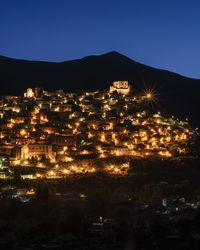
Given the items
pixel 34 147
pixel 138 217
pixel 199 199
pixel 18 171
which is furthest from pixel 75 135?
pixel 138 217

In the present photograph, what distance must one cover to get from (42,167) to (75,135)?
8662mm

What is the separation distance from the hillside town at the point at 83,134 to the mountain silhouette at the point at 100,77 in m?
32.8

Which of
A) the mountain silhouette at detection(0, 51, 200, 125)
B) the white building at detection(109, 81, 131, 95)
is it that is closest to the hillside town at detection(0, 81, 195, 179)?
the white building at detection(109, 81, 131, 95)

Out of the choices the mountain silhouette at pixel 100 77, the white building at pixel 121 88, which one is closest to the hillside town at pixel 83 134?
the white building at pixel 121 88

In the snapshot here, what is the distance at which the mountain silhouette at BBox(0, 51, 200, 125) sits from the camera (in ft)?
357

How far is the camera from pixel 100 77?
12562cm

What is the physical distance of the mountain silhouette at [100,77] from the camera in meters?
109

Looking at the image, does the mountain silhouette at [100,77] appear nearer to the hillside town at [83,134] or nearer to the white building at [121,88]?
the white building at [121,88]

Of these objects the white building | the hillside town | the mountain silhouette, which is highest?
the mountain silhouette

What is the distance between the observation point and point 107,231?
23969 mm

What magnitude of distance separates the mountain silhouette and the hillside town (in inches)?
1290

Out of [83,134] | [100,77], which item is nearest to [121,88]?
[83,134]

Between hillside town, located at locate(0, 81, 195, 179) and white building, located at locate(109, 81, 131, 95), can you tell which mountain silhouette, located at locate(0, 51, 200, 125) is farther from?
hillside town, located at locate(0, 81, 195, 179)

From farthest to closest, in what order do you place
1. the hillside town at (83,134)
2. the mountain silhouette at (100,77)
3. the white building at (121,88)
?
the mountain silhouette at (100,77) < the white building at (121,88) < the hillside town at (83,134)
